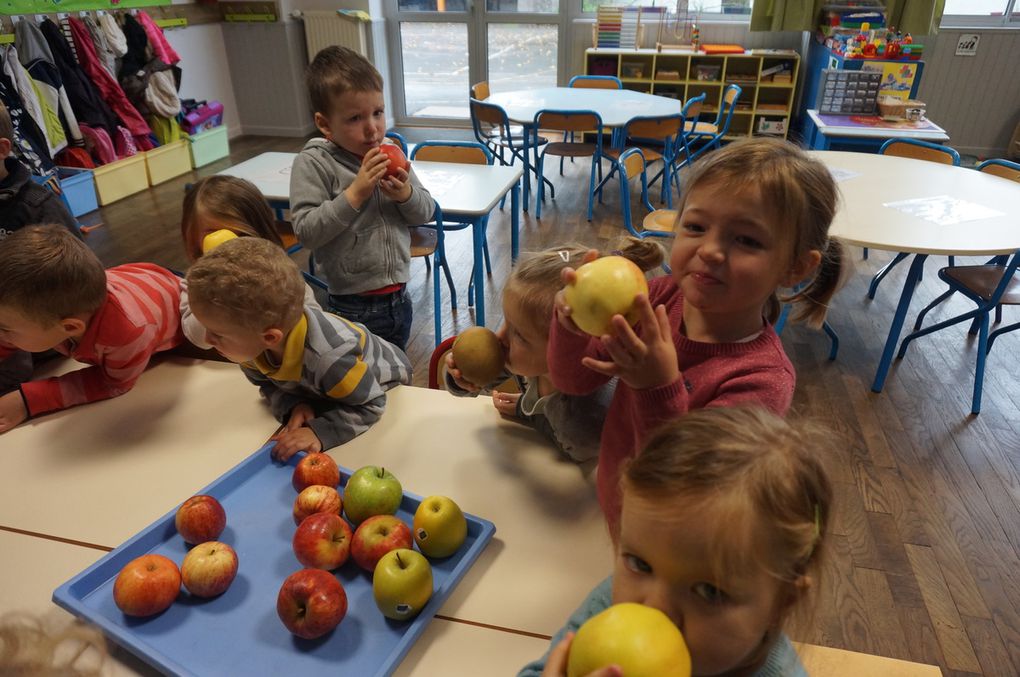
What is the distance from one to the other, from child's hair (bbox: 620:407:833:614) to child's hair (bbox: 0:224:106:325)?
49.6 inches

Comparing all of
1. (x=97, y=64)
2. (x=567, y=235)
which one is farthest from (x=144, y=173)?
(x=567, y=235)

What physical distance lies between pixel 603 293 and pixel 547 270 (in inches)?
9.8

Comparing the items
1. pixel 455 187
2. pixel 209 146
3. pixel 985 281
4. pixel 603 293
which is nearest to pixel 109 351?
A: pixel 603 293

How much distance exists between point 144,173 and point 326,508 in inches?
224

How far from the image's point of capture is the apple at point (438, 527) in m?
0.99

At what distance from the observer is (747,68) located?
634cm

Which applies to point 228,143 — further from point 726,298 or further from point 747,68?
point 726,298

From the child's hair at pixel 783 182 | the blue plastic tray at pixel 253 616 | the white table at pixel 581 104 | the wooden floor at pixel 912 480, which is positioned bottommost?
the wooden floor at pixel 912 480

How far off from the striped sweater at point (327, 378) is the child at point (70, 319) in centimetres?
28

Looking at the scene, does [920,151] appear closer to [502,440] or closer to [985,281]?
[985,281]

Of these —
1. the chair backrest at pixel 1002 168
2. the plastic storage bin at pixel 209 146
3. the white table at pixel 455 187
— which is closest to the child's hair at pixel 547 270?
the white table at pixel 455 187

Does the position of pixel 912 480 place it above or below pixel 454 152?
below

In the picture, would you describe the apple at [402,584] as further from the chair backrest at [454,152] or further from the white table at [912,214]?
the chair backrest at [454,152]

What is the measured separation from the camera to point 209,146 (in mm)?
6391
